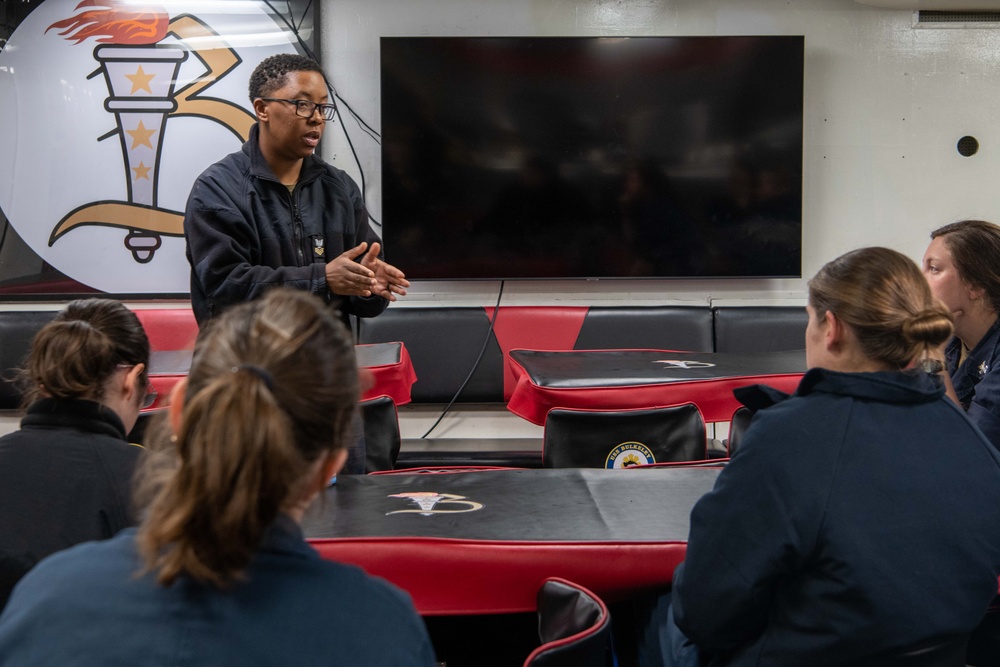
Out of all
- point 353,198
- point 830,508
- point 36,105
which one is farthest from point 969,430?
point 36,105

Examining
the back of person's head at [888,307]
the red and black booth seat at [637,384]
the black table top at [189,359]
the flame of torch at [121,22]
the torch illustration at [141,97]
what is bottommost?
the red and black booth seat at [637,384]

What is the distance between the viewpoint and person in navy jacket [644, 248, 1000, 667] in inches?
43.3

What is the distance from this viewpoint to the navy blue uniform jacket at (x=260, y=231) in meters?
2.01

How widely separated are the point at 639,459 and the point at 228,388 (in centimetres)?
158

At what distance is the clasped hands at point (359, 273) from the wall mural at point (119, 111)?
7.57 ft

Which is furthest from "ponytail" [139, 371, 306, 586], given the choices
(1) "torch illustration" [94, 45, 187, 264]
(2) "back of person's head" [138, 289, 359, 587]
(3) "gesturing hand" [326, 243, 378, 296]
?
(1) "torch illustration" [94, 45, 187, 264]

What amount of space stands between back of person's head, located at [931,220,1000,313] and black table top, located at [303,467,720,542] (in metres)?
0.84

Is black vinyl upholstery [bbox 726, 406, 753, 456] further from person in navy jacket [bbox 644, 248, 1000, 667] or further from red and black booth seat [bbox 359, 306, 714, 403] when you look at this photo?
red and black booth seat [bbox 359, 306, 714, 403]

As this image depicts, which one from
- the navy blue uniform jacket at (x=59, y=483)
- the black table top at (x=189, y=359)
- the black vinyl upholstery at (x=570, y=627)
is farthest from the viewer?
the black table top at (x=189, y=359)

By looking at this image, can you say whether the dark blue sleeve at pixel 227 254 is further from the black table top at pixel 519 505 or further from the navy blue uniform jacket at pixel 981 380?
the navy blue uniform jacket at pixel 981 380

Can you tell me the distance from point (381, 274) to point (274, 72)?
2.23 feet

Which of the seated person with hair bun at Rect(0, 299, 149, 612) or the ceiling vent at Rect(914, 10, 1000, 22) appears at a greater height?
the ceiling vent at Rect(914, 10, 1000, 22)

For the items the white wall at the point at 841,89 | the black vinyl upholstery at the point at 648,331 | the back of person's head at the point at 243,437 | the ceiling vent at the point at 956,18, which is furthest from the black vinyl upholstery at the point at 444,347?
the back of person's head at the point at 243,437

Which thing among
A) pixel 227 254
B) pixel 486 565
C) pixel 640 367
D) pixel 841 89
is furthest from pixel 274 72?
pixel 841 89
